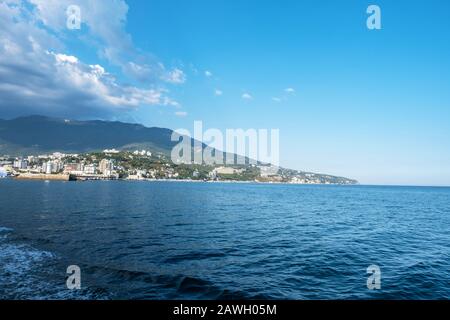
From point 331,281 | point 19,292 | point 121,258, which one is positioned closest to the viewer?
point 19,292

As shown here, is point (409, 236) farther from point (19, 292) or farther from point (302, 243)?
point (19, 292)

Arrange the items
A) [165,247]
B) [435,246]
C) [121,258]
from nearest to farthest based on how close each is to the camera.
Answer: [121,258] < [165,247] < [435,246]

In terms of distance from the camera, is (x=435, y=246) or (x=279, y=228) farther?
(x=279, y=228)

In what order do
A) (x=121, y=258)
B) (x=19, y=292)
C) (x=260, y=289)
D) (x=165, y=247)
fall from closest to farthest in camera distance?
(x=19, y=292) < (x=260, y=289) < (x=121, y=258) < (x=165, y=247)

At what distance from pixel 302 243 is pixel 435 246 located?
15525 mm

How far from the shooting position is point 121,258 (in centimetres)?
2625

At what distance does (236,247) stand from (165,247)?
6772 millimetres

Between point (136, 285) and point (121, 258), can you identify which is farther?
Answer: point (121, 258)

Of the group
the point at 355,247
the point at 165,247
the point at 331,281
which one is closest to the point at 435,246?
the point at 355,247
